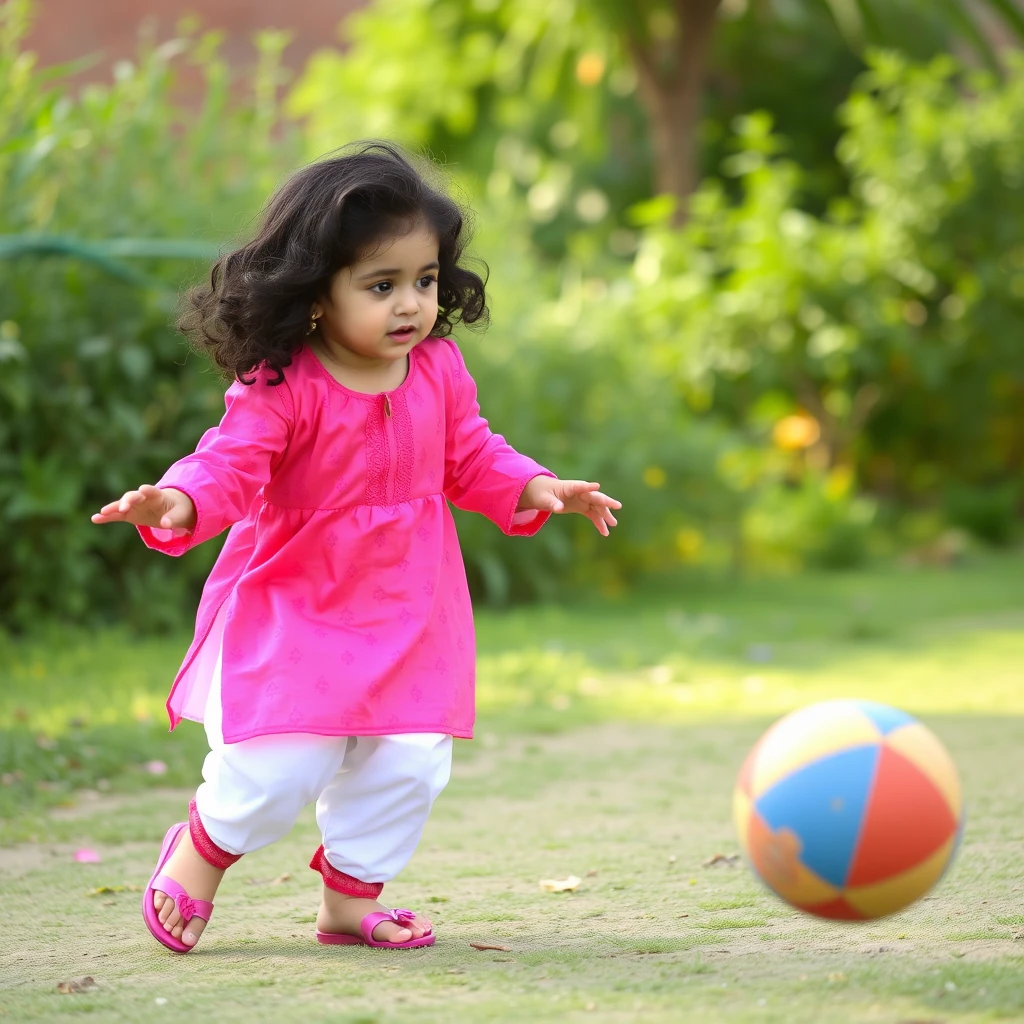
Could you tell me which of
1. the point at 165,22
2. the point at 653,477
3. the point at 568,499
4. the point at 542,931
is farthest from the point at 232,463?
the point at 165,22

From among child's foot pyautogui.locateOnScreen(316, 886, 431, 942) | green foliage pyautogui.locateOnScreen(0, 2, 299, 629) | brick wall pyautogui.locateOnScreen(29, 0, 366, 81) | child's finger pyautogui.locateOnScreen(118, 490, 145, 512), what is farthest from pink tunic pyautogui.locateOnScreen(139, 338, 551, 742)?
brick wall pyautogui.locateOnScreen(29, 0, 366, 81)

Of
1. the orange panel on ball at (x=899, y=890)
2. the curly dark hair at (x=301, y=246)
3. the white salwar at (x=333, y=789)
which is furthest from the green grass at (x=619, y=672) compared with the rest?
the orange panel on ball at (x=899, y=890)

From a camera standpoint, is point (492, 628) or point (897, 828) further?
point (492, 628)

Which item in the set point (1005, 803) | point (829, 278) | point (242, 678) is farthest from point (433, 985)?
point (829, 278)

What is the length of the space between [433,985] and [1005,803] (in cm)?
Answer: 182

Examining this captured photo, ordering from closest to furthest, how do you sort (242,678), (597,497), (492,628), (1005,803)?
(242,678)
(597,497)
(1005,803)
(492,628)

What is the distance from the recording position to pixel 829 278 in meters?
9.53

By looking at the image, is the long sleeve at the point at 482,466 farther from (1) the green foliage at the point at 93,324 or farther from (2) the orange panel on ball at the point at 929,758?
(1) the green foliage at the point at 93,324

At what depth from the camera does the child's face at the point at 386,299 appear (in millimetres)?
2510

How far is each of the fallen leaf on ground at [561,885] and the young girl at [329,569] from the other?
1.39 ft

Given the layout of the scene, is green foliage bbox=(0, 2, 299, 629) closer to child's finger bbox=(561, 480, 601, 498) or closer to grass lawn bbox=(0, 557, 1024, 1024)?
grass lawn bbox=(0, 557, 1024, 1024)

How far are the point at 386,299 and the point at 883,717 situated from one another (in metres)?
1.11

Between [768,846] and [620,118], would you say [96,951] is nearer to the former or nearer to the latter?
[768,846]

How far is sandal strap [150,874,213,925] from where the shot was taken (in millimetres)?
2482
